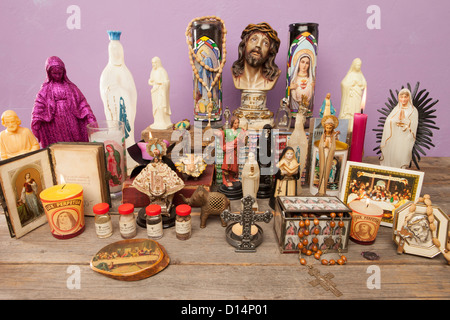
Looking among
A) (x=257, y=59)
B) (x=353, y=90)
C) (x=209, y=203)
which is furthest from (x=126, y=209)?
(x=353, y=90)

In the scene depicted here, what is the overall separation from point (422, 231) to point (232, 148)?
747mm

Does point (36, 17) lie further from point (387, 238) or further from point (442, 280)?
point (442, 280)

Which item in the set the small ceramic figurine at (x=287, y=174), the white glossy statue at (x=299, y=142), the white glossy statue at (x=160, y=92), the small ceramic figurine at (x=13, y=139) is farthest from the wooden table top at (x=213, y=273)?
the white glossy statue at (x=160, y=92)

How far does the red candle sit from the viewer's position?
3.85 ft

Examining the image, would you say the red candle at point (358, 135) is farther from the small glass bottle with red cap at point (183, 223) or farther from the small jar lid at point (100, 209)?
the small jar lid at point (100, 209)

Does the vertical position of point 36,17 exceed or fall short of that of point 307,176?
it exceeds it

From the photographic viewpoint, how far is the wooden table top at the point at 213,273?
0.74 meters

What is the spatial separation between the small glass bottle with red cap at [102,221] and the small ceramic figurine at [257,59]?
2.84 ft

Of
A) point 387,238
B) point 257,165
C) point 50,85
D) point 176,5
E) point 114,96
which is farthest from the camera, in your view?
point 176,5

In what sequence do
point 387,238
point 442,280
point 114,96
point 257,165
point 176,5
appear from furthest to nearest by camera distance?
point 176,5 < point 114,96 < point 257,165 < point 387,238 < point 442,280

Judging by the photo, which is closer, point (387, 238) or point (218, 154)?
point (387, 238)

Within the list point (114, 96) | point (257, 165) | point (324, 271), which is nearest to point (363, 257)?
point (324, 271)

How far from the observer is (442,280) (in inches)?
31.0

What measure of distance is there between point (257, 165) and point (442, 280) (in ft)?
2.19
